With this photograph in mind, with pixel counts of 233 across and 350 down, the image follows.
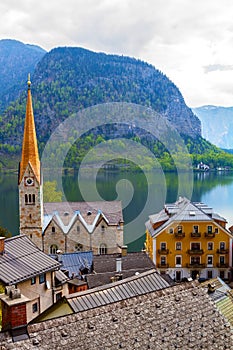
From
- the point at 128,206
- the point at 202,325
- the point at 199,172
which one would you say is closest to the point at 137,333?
the point at 202,325

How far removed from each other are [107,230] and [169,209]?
19.2 ft

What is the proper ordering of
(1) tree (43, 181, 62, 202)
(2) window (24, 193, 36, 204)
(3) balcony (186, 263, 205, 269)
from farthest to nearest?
(1) tree (43, 181, 62, 202) < (2) window (24, 193, 36, 204) < (3) balcony (186, 263, 205, 269)

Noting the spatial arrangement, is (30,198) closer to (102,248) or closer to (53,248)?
(53,248)

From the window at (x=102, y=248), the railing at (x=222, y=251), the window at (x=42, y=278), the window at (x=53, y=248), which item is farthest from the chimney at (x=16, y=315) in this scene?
the window at (x=102, y=248)

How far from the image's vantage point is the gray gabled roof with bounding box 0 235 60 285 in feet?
49.1

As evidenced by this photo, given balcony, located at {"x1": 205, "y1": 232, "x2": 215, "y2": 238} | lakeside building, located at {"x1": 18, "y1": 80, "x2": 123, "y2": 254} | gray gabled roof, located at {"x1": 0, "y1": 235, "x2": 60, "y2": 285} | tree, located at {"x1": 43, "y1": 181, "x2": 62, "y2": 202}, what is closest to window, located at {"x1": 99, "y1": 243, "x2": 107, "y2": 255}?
lakeside building, located at {"x1": 18, "y1": 80, "x2": 123, "y2": 254}

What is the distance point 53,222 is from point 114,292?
25.2m

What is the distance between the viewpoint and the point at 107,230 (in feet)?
118

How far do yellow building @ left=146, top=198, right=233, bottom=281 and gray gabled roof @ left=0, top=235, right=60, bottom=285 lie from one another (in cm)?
1638

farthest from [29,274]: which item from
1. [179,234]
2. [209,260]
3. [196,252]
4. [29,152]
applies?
[29,152]

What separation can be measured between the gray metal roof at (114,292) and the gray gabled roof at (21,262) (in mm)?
4730

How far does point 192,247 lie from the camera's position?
32.3m

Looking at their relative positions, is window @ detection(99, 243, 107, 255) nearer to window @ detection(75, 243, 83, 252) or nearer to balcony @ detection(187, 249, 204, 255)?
window @ detection(75, 243, 83, 252)

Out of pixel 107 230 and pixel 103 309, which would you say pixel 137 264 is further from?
pixel 103 309
